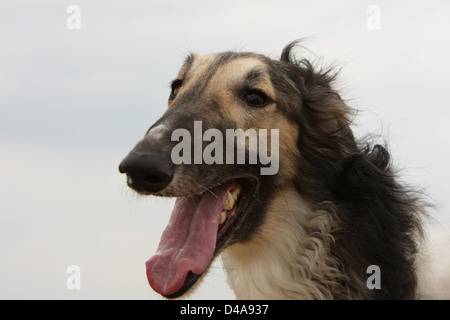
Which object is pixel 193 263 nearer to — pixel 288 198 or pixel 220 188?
pixel 220 188

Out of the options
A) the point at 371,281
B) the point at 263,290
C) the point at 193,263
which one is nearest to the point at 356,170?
the point at 371,281

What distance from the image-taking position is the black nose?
12.2 feet

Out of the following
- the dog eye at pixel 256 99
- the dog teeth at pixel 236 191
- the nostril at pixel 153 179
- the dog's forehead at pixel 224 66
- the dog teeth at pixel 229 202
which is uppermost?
the dog's forehead at pixel 224 66

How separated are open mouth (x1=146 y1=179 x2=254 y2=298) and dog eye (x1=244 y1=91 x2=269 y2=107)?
55cm

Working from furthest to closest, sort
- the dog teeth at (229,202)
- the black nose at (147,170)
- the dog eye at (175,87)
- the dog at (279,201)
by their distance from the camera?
the dog eye at (175,87)
the dog teeth at (229,202)
the dog at (279,201)
the black nose at (147,170)

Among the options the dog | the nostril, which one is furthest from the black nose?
the dog

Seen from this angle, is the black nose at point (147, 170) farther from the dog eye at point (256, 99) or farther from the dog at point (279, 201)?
the dog eye at point (256, 99)

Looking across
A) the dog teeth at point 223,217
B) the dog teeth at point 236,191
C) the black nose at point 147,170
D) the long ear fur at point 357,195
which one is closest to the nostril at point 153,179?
the black nose at point 147,170

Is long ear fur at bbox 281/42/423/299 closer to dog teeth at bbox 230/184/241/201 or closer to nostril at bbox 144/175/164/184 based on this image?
dog teeth at bbox 230/184/241/201

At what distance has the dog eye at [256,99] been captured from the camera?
446 cm

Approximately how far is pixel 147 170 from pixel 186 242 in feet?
2.22

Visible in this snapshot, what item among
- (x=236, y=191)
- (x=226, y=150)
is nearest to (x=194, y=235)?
(x=236, y=191)

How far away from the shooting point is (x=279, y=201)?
453cm

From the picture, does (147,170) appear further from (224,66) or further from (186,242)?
(224,66)
